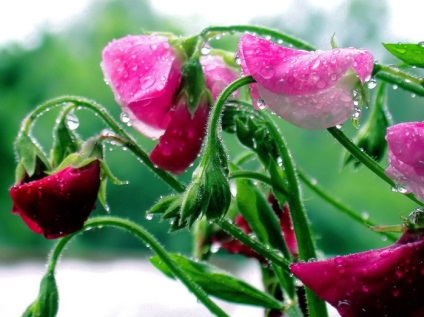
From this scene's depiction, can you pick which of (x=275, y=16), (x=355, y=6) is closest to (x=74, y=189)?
(x=275, y=16)

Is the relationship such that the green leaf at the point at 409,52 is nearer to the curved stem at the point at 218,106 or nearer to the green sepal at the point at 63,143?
the curved stem at the point at 218,106

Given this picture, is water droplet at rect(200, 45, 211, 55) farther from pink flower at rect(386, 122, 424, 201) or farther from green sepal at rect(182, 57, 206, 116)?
pink flower at rect(386, 122, 424, 201)

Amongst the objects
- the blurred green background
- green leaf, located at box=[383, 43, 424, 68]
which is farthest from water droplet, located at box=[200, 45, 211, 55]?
the blurred green background

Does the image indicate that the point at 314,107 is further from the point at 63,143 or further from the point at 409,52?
the point at 63,143

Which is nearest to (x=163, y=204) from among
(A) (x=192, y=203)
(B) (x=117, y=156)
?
(A) (x=192, y=203)

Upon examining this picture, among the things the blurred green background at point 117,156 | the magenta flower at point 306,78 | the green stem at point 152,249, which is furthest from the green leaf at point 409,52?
the blurred green background at point 117,156

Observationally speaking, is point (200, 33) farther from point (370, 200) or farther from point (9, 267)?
point (370, 200)
